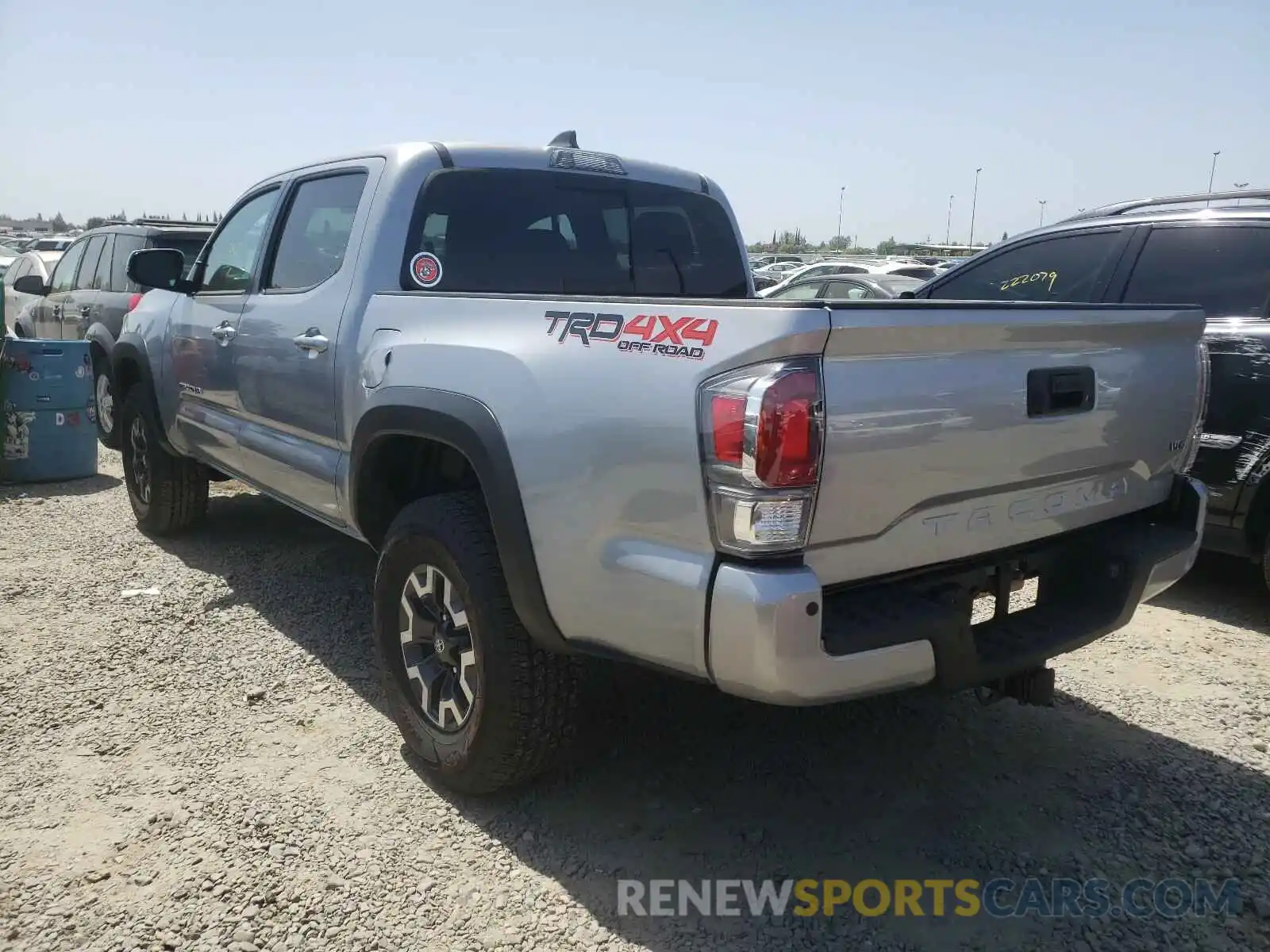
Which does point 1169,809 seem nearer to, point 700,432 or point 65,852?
point 700,432

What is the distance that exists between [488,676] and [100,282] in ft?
26.1

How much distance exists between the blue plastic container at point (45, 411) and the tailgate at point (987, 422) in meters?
6.87

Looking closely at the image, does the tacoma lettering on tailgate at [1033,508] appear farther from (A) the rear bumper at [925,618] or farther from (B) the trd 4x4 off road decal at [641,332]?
(B) the trd 4x4 off road decal at [641,332]

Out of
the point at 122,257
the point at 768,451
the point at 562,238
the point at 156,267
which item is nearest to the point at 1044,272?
the point at 562,238

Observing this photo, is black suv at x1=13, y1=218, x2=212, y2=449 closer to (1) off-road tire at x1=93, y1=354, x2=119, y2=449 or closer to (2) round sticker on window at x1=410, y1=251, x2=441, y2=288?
(1) off-road tire at x1=93, y1=354, x2=119, y2=449

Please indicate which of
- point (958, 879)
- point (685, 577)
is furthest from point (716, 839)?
point (685, 577)

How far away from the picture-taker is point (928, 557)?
2354 mm

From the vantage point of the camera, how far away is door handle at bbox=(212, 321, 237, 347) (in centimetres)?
426

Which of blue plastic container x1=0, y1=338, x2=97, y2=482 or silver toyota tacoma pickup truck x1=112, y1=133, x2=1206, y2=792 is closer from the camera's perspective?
silver toyota tacoma pickup truck x1=112, y1=133, x2=1206, y2=792

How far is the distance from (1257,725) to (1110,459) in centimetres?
153

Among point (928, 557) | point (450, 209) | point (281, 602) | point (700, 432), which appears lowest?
point (281, 602)

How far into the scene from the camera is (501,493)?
256cm

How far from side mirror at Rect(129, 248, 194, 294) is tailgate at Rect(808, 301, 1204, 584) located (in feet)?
12.1

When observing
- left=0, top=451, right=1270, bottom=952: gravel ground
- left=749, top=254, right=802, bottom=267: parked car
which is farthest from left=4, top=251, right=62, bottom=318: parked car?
left=749, top=254, right=802, bottom=267: parked car
